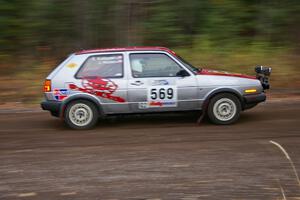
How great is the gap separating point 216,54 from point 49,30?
553cm

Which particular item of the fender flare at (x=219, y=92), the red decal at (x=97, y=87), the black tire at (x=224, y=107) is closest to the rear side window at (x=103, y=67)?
the red decal at (x=97, y=87)

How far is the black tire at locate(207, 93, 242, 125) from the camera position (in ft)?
31.8

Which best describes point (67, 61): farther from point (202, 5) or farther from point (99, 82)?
point (202, 5)

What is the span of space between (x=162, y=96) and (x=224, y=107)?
1.19m

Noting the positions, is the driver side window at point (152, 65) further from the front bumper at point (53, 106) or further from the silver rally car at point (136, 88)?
the front bumper at point (53, 106)

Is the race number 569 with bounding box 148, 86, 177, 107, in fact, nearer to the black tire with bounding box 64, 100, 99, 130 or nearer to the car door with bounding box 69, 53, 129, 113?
the car door with bounding box 69, 53, 129, 113

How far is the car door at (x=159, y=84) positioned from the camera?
956cm

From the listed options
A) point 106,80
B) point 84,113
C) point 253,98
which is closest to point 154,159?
point 106,80

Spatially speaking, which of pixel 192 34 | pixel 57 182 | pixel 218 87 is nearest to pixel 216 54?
pixel 192 34

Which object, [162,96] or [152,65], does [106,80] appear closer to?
[152,65]

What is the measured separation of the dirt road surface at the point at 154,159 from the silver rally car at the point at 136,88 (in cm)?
35

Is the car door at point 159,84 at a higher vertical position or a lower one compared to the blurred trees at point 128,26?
lower

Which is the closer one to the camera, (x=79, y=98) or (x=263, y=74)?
(x=79, y=98)

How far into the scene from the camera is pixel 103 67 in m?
9.69
